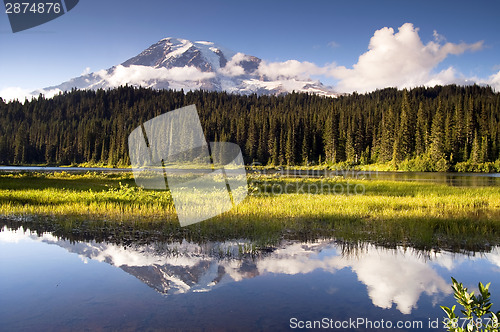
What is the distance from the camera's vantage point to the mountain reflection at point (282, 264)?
9141mm

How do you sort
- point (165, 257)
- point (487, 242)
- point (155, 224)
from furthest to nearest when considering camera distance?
point (155, 224)
point (487, 242)
point (165, 257)

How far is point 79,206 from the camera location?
2133cm

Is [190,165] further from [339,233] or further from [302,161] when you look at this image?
[339,233]

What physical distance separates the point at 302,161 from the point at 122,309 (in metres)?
118

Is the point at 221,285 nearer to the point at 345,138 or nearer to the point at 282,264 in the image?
the point at 282,264

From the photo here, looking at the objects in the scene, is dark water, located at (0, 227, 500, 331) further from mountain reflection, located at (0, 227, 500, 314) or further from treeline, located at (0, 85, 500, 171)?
treeline, located at (0, 85, 500, 171)

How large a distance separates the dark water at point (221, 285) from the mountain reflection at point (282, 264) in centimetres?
3

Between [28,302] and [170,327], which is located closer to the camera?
[170,327]

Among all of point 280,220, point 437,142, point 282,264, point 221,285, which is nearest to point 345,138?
point 437,142

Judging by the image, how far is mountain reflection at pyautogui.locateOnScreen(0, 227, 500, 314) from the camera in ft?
30.0

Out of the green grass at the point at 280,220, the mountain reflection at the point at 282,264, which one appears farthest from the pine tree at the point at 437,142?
the mountain reflection at the point at 282,264

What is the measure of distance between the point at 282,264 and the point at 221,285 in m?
2.54

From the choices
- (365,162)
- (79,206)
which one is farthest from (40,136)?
(79,206)

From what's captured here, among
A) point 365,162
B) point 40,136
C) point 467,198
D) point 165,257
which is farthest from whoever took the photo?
point 40,136
